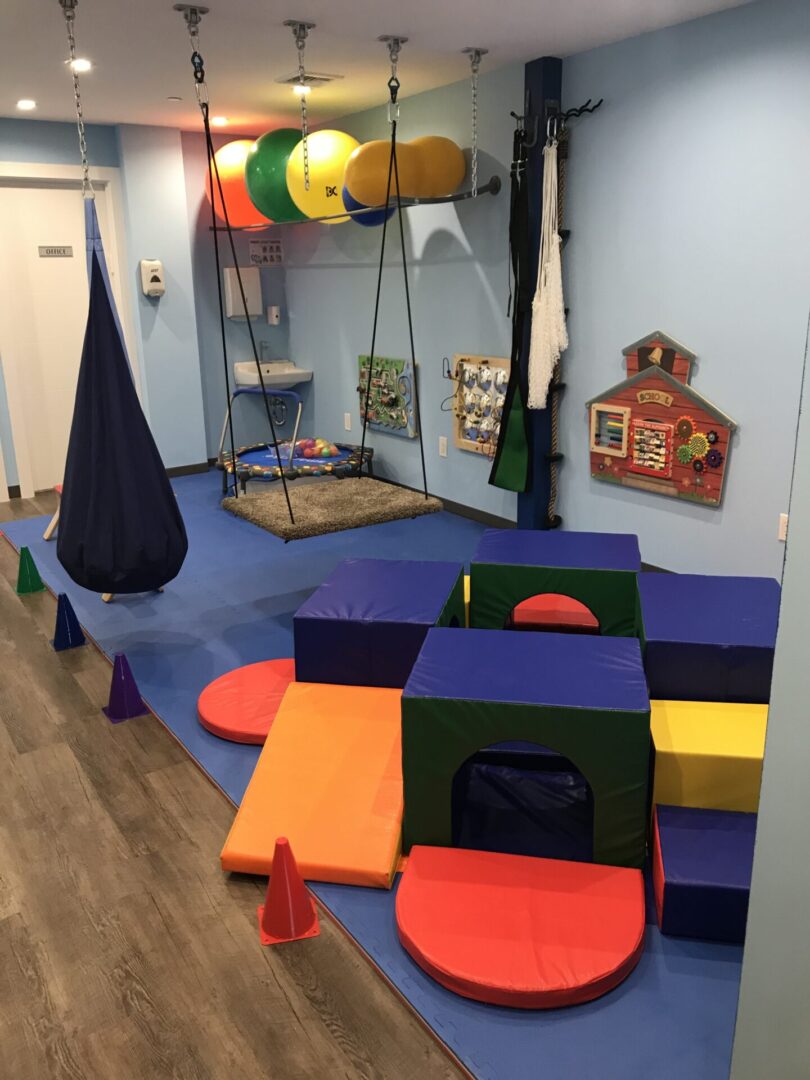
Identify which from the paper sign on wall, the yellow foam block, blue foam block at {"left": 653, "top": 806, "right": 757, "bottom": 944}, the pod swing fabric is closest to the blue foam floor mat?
blue foam block at {"left": 653, "top": 806, "right": 757, "bottom": 944}

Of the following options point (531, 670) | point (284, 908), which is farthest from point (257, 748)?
point (531, 670)

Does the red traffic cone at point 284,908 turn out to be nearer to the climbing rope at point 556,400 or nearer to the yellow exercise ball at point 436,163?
the climbing rope at point 556,400

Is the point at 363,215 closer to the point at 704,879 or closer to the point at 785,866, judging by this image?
the point at 704,879

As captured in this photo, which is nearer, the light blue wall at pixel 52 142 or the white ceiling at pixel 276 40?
the white ceiling at pixel 276 40

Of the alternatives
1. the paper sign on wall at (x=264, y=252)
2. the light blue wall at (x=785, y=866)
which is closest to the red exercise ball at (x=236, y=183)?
the paper sign on wall at (x=264, y=252)

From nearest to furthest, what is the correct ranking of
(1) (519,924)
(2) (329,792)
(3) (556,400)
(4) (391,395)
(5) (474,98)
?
(1) (519,924)
(2) (329,792)
(5) (474,98)
(3) (556,400)
(4) (391,395)

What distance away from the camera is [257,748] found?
9.85 ft

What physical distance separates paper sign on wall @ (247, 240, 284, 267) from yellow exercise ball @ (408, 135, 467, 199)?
2.37 metres

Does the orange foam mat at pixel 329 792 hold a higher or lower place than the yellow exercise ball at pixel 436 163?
lower

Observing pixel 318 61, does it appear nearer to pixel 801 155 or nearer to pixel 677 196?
pixel 677 196

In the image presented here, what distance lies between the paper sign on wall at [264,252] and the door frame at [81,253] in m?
1.00

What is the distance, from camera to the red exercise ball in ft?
18.9

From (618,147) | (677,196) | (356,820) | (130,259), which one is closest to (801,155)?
(677,196)

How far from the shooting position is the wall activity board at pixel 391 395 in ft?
19.2
